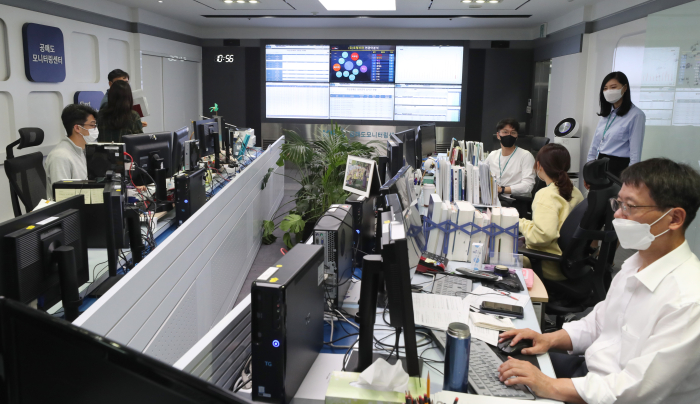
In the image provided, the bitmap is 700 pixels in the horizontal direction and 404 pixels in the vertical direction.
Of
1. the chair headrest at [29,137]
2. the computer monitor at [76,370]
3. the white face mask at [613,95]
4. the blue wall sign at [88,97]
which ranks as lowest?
the computer monitor at [76,370]

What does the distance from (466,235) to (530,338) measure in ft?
2.98

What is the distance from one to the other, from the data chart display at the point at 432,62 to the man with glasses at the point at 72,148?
5768mm

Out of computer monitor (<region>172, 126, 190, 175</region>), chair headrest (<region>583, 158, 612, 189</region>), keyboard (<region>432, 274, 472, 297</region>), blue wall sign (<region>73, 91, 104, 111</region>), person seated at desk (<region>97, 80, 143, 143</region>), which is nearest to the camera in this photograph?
keyboard (<region>432, 274, 472, 297</region>)

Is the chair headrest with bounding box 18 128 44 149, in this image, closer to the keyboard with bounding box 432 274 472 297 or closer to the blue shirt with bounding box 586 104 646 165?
the keyboard with bounding box 432 274 472 297

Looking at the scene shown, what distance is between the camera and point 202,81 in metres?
9.15

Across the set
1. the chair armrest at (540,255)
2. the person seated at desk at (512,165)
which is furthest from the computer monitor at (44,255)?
the person seated at desk at (512,165)

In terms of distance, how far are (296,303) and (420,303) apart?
2.47ft

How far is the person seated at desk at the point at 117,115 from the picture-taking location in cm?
416

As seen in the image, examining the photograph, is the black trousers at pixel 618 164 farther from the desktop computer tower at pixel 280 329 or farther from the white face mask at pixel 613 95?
the desktop computer tower at pixel 280 329

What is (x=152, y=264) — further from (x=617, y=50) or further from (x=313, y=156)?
(x=617, y=50)

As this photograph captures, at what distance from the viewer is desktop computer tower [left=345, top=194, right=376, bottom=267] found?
228 cm

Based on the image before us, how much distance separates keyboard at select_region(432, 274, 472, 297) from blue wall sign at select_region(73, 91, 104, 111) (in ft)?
16.5

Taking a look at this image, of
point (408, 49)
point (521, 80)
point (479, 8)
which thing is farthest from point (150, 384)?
point (521, 80)

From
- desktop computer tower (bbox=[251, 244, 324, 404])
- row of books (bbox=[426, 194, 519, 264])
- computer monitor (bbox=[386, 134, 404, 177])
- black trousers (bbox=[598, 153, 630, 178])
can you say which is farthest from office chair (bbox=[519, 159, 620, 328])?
black trousers (bbox=[598, 153, 630, 178])
